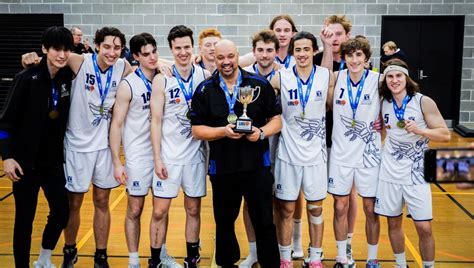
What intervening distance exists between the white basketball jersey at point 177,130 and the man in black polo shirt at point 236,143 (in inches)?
8.6

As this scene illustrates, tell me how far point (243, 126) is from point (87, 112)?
1.28 metres

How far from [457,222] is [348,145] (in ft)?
7.41

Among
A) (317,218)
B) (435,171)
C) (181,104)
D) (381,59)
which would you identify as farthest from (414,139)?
(381,59)

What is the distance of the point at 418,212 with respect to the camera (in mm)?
4117

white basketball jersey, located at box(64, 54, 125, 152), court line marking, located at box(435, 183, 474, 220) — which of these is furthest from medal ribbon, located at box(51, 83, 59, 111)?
court line marking, located at box(435, 183, 474, 220)

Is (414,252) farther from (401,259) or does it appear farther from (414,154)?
(414,154)

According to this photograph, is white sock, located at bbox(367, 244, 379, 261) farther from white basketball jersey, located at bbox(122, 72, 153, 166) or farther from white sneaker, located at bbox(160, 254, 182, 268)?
white basketball jersey, located at bbox(122, 72, 153, 166)

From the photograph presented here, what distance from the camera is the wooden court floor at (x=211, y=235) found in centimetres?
493

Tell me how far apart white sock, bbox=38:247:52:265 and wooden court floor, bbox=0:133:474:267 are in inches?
12.9

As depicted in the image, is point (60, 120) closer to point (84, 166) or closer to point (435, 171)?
point (84, 166)

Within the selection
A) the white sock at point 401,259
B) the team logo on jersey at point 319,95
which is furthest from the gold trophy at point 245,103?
the white sock at point 401,259

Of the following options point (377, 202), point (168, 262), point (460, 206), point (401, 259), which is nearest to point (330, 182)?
point (377, 202)

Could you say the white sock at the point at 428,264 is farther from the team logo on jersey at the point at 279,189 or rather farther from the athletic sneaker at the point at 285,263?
the team logo on jersey at the point at 279,189

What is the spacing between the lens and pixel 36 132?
4082mm
